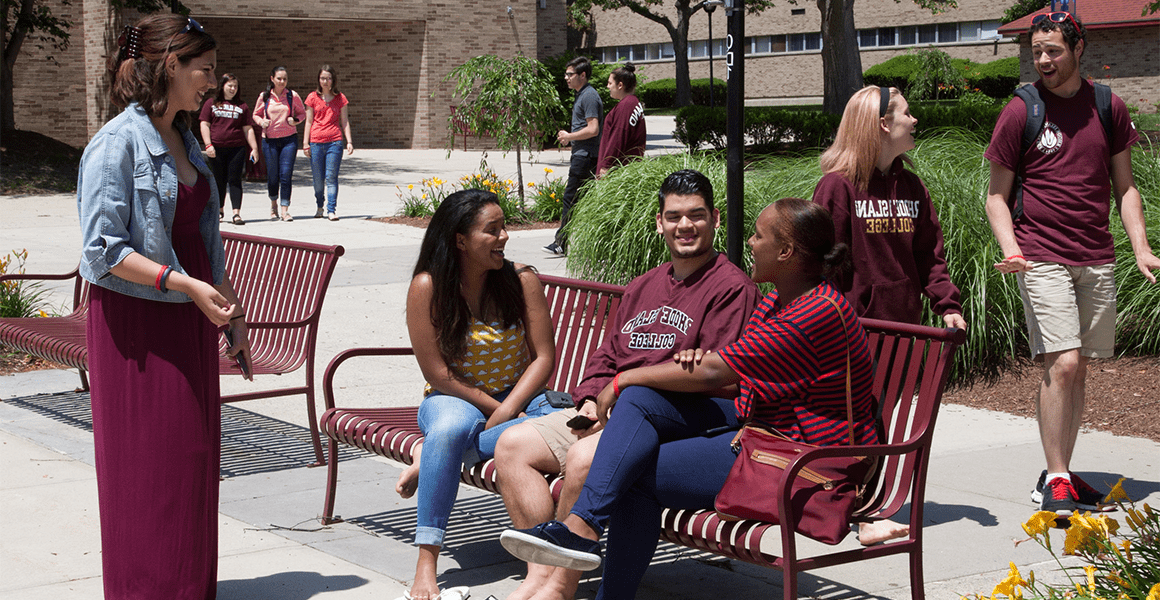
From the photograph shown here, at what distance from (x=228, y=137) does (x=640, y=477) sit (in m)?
12.2

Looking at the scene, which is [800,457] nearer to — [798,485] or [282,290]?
[798,485]

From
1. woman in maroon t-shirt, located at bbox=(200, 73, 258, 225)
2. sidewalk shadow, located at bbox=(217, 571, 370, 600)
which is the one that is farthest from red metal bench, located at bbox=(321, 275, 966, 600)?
woman in maroon t-shirt, located at bbox=(200, 73, 258, 225)

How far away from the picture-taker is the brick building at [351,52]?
27.0 meters

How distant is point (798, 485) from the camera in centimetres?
338

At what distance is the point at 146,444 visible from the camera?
3.58 meters

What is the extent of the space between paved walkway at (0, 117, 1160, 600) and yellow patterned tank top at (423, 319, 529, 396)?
652 millimetres

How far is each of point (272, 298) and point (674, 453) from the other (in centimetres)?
340

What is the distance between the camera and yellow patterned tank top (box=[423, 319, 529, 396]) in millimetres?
4320

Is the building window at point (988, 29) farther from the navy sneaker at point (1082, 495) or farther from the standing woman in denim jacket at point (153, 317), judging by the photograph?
the standing woman in denim jacket at point (153, 317)

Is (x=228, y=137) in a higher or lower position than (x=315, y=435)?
higher

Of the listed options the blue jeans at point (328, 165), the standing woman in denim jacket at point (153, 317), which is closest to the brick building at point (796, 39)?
the blue jeans at point (328, 165)

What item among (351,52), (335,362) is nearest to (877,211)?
(335,362)

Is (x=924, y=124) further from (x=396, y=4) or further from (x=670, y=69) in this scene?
(x=670, y=69)

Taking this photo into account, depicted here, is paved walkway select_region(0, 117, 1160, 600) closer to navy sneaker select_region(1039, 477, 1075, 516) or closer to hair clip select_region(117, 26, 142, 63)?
navy sneaker select_region(1039, 477, 1075, 516)
